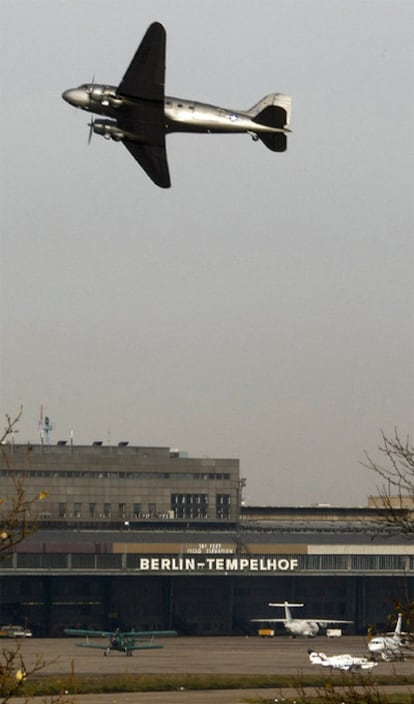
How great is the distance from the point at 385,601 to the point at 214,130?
436 feet

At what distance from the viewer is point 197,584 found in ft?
626

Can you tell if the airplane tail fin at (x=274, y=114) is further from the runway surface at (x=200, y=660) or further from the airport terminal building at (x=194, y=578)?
the airport terminal building at (x=194, y=578)

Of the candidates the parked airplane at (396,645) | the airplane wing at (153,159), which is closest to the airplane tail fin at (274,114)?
the airplane wing at (153,159)

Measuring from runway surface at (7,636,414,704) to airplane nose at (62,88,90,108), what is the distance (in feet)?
120

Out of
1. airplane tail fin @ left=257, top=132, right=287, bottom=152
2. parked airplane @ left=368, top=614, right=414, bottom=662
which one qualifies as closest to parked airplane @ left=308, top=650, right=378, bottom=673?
parked airplane @ left=368, top=614, right=414, bottom=662

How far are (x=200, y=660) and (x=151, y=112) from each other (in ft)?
243

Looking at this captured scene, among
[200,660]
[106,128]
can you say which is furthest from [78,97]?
[200,660]

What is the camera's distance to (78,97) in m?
73.3

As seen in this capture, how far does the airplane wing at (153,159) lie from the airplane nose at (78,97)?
10.2ft

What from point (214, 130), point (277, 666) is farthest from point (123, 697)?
point (214, 130)

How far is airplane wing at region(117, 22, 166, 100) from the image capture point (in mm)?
71375

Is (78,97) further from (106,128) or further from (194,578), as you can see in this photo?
(194,578)

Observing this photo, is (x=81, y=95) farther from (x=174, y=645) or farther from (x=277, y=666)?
(x=174, y=645)

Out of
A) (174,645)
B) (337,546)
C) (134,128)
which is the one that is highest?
(134,128)
